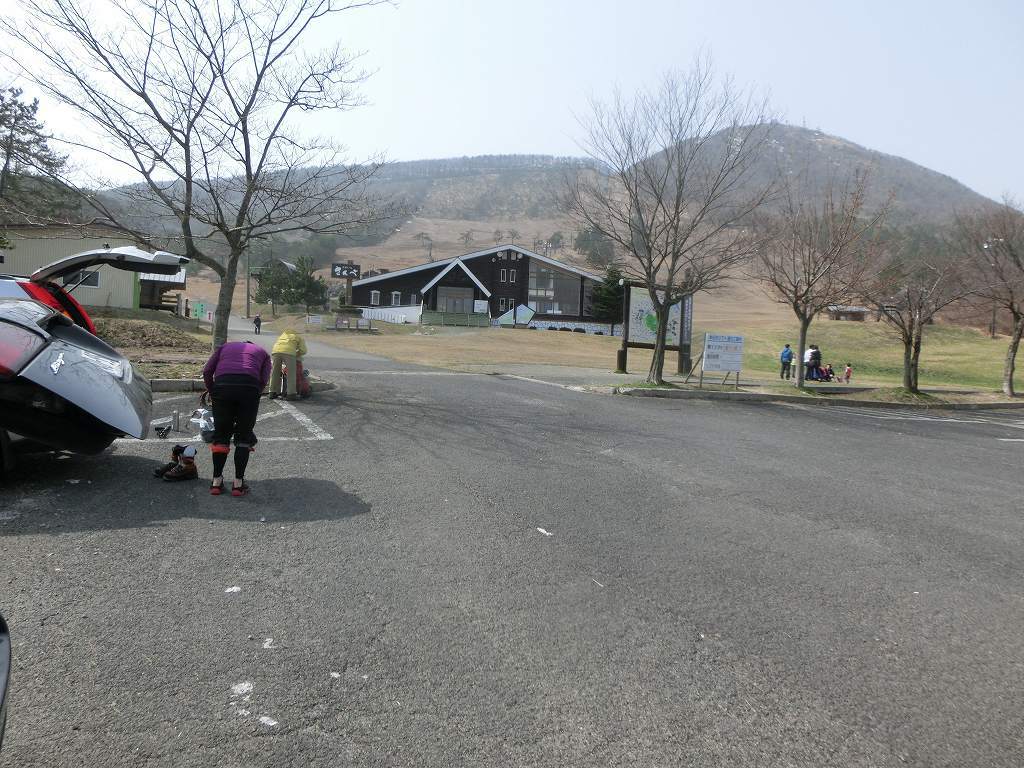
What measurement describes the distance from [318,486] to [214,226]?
845 cm

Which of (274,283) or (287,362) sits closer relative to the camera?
(287,362)

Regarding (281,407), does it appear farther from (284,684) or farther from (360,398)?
(284,684)

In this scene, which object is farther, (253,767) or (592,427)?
(592,427)

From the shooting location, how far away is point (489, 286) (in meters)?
61.8

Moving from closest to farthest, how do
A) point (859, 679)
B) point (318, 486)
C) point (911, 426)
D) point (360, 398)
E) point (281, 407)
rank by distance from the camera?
1. point (859, 679)
2. point (318, 486)
3. point (281, 407)
4. point (360, 398)
5. point (911, 426)

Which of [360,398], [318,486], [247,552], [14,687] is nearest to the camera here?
[14,687]

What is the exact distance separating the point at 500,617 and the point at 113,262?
7195 mm

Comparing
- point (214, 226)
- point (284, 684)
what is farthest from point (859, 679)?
point (214, 226)

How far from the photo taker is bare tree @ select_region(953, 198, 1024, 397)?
75.5ft

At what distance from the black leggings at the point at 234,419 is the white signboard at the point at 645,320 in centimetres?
2112

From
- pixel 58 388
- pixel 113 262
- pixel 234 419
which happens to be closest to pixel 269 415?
pixel 113 262

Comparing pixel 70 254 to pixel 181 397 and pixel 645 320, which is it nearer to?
pixel 645 320

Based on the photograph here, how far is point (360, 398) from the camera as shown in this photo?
41.1ft

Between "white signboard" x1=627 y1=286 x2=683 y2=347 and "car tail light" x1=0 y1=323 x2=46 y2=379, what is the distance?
2190 centimetres
